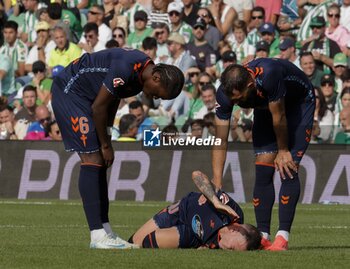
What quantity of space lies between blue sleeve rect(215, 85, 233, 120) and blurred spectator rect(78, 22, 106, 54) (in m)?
13.1

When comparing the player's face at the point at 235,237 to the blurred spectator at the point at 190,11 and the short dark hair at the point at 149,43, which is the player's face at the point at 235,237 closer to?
the short dark hair at the point at 149,43

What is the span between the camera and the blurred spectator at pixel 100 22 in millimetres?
25031

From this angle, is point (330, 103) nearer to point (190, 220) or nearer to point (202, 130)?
point (202, 130)

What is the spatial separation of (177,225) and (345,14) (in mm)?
12844

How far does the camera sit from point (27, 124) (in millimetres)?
22922

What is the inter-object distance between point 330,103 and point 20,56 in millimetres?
7299

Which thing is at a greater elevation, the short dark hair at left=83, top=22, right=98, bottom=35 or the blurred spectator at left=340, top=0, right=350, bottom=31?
the blurred spectator at left=340, top=0, right=350, bottom=31

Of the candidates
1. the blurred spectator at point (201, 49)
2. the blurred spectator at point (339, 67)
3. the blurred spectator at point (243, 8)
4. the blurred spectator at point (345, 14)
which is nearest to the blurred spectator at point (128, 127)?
the blurred spectator at point (201, 49)

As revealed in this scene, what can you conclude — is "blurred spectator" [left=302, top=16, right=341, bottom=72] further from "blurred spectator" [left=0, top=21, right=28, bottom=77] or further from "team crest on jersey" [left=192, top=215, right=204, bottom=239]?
"team crest on jersey" [left=192, top=215, right=204, bottom=239]

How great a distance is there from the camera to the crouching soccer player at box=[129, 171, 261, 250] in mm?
10828

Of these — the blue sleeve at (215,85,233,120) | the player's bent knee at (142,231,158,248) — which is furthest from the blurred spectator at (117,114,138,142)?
the player's bent knee at (142,231,158,248)

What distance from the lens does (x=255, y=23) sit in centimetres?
2409

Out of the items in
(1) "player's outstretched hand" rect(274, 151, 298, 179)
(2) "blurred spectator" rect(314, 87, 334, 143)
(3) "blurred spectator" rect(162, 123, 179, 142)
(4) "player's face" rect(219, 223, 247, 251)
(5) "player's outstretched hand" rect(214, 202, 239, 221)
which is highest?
(1) "player's outstretched hand" rect(274, 151, 298, 179)

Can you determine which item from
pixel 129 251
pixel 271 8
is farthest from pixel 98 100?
pixel 271 8
